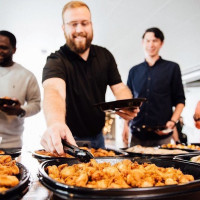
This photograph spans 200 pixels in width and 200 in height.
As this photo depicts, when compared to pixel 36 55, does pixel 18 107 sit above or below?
below

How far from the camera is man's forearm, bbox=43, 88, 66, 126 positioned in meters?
1.31

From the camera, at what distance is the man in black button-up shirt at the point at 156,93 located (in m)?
2.80

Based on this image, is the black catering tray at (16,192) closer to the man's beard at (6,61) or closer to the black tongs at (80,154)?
the black tongs at (80,154)

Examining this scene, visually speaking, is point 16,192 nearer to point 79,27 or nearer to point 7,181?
point 7,181

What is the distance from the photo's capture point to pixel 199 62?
18.5ft

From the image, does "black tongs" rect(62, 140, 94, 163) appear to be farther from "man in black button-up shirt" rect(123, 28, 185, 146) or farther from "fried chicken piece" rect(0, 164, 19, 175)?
"man in black button-up shirt" rect(123, 28, 185, 146)

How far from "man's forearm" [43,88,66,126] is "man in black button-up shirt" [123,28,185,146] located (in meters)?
1.44

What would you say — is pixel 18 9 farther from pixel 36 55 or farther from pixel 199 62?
pixel 199 62

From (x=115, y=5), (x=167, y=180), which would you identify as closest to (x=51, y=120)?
(x=167, y=180)

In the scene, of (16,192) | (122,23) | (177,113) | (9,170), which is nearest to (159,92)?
(177,113)

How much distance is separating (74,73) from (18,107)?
0.65 meters

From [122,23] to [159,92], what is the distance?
→ 2932mm

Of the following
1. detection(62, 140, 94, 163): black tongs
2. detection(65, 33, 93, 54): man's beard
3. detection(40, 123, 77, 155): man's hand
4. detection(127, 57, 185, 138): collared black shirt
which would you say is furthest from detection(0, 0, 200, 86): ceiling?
detection(62, 140, 94, 163): black tongs

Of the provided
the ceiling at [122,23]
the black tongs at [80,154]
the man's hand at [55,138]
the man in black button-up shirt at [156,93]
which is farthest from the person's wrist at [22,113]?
the ceiling at [122,23]
